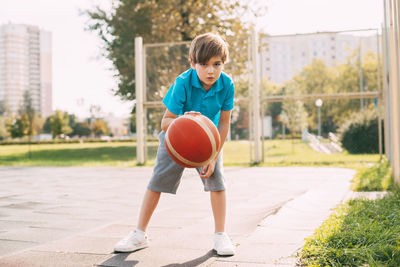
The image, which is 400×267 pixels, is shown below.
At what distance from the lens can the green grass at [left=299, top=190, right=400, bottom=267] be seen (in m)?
2.28

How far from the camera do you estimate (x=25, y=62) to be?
130 m

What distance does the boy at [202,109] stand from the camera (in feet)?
8.62

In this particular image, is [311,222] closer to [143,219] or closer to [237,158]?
[143,219]

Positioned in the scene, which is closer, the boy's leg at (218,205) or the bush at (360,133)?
the boy's leg at (218,205)

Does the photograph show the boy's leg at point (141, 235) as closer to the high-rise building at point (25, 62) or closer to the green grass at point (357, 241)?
the green grass at point (357, 241)

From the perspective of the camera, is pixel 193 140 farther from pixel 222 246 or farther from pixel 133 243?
pixel 133 243

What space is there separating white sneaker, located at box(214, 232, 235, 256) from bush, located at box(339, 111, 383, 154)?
10.5m

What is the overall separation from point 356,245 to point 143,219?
1398 millimetres

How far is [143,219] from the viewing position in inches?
116

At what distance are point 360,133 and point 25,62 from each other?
131928mm

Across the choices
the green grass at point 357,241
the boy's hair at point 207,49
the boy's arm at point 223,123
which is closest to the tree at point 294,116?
the green grass at point 357,241

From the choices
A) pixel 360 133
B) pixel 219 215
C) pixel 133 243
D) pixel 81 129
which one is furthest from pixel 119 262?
pixel 81 129

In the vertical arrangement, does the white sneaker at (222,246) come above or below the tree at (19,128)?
below

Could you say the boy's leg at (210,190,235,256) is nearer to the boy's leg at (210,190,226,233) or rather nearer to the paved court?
the boy's leg at (210,190,226,233)
